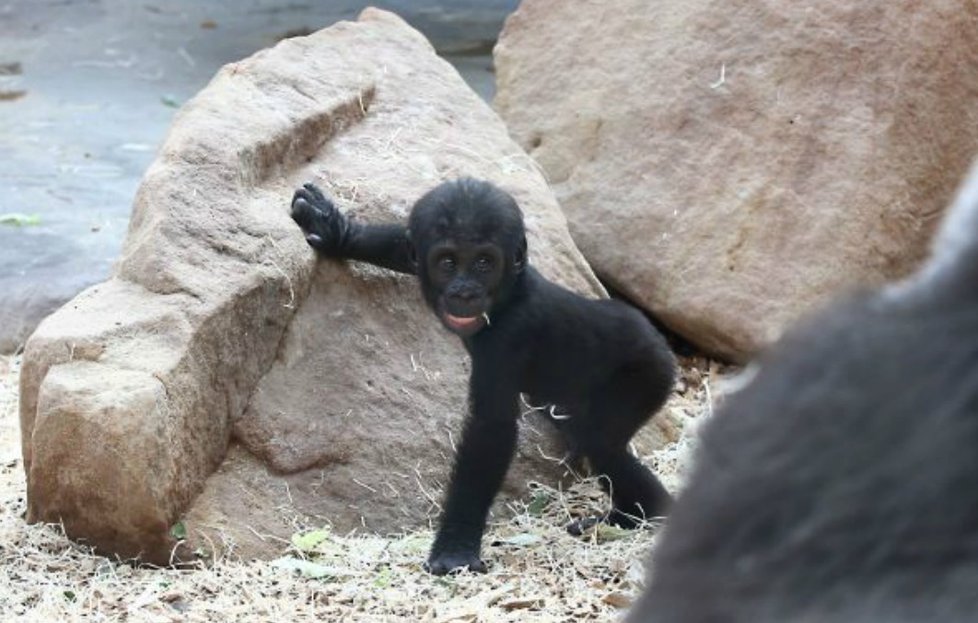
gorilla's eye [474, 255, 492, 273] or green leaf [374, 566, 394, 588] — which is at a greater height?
gorilla's eye [474, 255, 492, 273]

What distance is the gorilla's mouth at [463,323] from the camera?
3.84m

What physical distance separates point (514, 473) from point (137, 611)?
3.68 ft

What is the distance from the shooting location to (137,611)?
3.51m

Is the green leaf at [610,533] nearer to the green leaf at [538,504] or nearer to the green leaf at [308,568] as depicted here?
the green leaf at [538,504]

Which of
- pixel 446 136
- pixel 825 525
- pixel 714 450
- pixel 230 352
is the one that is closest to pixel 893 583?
pixel 825 525

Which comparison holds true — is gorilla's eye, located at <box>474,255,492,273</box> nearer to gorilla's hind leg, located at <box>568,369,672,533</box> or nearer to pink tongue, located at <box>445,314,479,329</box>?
pink tongue, located at <box>445,314,479,329</box>

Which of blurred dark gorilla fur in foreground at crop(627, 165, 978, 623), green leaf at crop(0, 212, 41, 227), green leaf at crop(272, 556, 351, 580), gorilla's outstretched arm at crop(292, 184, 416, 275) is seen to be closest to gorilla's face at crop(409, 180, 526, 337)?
gorilla's outstretched arm at crop(292, 184, 416, 275)

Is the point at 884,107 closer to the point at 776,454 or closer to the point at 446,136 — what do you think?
the point at 446,136

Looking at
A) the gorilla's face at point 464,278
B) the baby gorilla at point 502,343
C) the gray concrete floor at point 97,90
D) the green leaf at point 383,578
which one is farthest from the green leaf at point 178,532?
the gray concrete floor at point 97,90

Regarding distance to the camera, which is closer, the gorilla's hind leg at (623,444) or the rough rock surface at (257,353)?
the rough rock surface at (257,353)

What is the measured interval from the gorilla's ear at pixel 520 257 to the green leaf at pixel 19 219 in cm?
306

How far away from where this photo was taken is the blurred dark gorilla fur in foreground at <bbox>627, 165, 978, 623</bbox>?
3.72 feet

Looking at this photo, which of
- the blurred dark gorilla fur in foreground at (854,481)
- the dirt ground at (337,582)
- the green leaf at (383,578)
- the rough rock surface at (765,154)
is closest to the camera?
the blurred dark gorilla fur in foreground at (854,481)

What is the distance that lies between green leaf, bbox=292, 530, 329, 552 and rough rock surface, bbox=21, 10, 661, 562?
48mm
